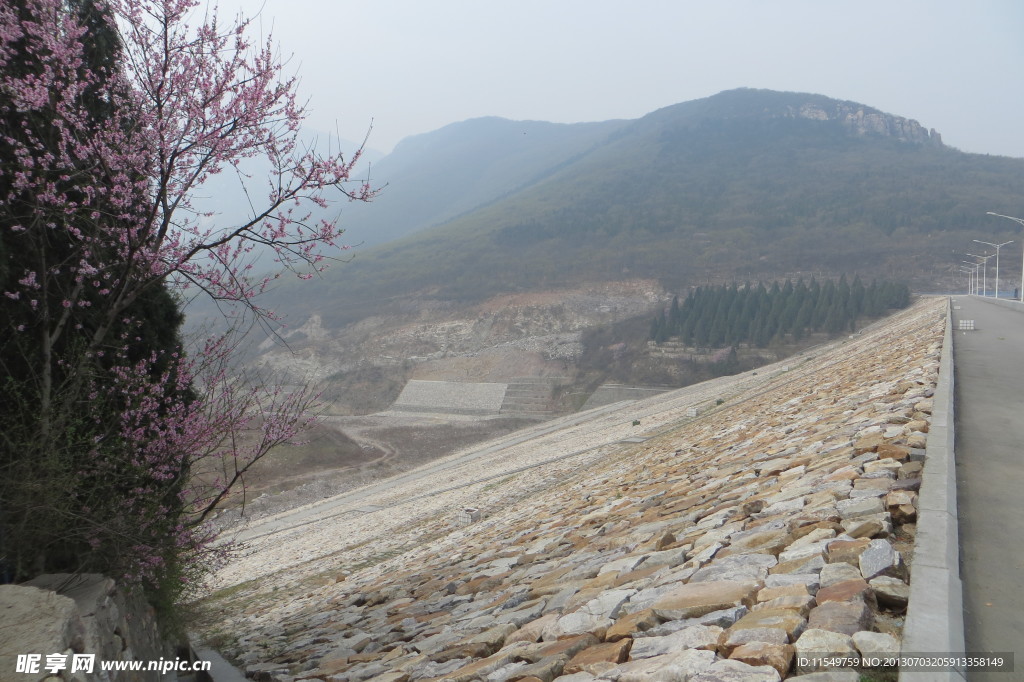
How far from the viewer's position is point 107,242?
7215 millimetres

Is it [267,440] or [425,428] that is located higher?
[267,440]

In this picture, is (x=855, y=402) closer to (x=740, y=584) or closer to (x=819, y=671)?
(x=740, y=584)

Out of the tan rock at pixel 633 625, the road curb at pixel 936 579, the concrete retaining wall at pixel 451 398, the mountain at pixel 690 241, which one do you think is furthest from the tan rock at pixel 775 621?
the mountain at pixel 690 241

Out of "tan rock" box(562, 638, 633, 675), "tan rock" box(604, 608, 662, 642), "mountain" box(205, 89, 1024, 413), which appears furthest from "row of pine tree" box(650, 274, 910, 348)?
"tan rock" box(562, 638, 633, 675)

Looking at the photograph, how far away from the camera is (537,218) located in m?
178

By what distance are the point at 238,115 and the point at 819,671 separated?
6872 millimetres

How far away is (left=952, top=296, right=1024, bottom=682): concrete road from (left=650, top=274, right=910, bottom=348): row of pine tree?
67257 mm

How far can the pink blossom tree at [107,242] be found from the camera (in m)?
6.40

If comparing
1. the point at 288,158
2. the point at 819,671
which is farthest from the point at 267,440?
the point at 819,671

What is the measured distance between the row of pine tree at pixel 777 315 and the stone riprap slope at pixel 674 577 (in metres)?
68.1

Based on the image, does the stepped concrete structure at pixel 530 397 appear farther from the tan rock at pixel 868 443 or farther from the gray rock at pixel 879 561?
the gray rock at pixel 879 561

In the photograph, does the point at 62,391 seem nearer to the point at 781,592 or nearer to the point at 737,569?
the point at 737,569

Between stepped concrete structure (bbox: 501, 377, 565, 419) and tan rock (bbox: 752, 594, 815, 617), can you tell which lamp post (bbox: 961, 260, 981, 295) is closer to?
stepped concrete structure (bbox: 501, 377, 565, 419)

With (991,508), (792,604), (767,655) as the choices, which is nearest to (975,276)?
(991,508)
